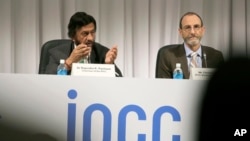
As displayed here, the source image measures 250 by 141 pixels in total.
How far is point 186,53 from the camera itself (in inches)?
89.7

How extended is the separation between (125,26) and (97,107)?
1.88 meters

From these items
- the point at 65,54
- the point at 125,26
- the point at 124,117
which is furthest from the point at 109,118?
the point at 125,26

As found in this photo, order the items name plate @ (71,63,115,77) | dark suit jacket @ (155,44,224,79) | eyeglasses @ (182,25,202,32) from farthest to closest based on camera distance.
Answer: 1. eyeglasses @ (182,25,202,32)
2. dark suit jacket @ (155,44,224,79)
3. name plate @ (71,63,115,77)

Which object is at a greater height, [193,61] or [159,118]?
[193,61]

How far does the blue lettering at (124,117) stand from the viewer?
4.53 feet

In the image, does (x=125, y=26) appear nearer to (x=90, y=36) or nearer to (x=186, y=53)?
(x=90, y=36)

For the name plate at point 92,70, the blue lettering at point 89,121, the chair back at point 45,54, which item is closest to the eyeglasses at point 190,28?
the chair back at point 45,54

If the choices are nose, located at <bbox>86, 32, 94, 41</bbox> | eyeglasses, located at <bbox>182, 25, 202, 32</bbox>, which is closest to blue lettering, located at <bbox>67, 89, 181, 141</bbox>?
nose, located at <bbox>86, 32, 94, 41</bbox>

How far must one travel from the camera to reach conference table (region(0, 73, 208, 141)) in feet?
4.50

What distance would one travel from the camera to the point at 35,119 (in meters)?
1.38

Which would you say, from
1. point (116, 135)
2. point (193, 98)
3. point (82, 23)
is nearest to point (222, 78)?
point (193, 98)

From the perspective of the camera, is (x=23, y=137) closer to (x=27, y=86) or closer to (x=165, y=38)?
(x=27, y=86)

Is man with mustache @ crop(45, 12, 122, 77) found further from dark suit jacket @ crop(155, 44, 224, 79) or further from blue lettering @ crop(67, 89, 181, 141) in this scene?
blue lettering @ crop(67, 89, 181, 141)

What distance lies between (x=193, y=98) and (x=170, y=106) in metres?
0.09
